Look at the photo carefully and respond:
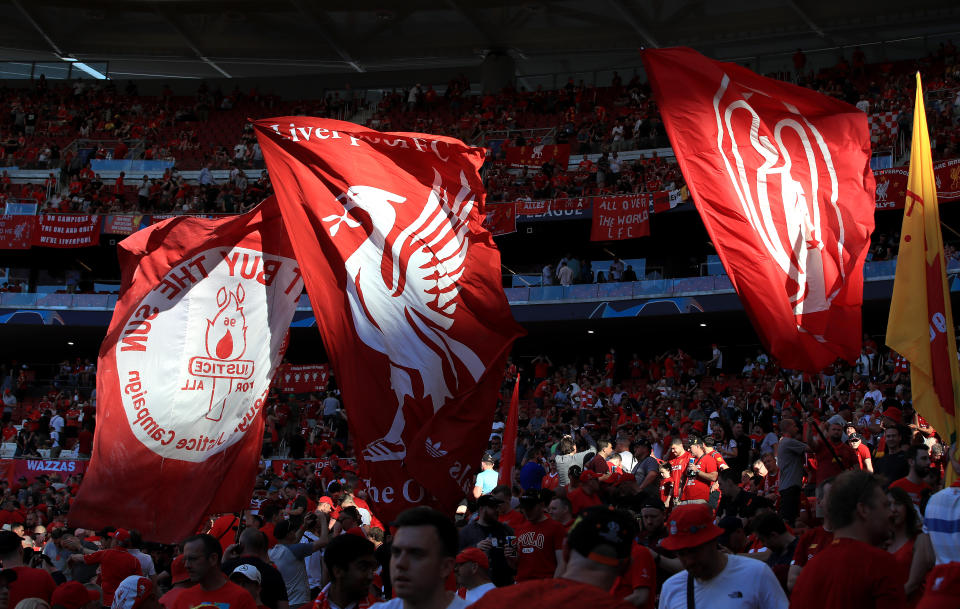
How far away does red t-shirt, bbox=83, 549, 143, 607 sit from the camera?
812 cm

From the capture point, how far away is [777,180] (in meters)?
7.33

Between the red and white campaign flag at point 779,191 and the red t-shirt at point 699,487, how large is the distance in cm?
320

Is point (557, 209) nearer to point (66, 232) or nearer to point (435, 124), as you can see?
point (435, 124)

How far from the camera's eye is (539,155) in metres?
32.9

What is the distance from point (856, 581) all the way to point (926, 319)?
3520mm

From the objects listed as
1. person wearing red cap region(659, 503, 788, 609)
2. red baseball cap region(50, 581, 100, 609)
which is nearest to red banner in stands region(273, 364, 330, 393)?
red baseball cap region(50, 581, 100, 609)

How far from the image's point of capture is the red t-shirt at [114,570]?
8.12 metres

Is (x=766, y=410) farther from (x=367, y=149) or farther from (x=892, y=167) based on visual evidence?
(x=367, y=149)

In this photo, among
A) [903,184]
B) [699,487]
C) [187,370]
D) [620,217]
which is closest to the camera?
[187,370]

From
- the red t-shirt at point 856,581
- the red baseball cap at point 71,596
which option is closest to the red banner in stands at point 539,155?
the red baseball cap at point 71,596

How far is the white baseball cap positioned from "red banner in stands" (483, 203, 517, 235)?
73.7ft

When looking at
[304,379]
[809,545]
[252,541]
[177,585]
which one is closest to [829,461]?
[809,545]

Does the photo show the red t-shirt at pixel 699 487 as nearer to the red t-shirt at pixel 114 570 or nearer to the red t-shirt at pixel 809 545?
the red t-shirt at pixel 809 545

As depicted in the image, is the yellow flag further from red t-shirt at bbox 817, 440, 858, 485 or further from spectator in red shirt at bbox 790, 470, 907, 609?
red t-shirt at bbox 817, 440, 858, 485
